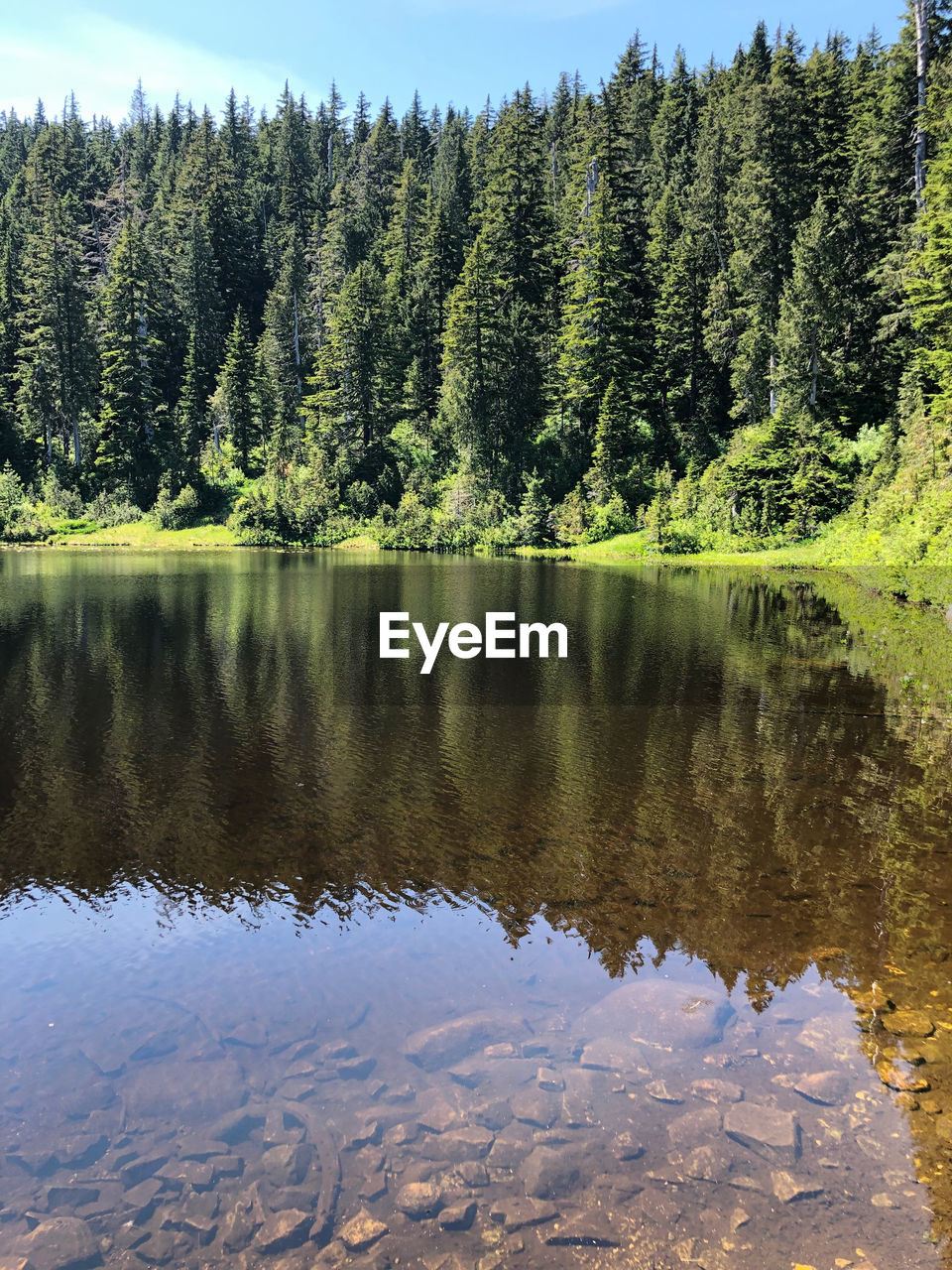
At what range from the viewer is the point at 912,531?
127 feet

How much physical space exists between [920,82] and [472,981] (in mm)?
64583

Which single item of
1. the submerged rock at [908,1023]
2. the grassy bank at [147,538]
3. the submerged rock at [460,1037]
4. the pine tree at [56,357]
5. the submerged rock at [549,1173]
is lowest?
the submerged rock at [549,1173]

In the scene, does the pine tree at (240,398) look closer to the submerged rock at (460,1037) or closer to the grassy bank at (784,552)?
the grassy bank at (784,552)

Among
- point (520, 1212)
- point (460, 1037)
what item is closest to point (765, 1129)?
point (520, 1212)

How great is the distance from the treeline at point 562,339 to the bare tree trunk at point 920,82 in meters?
0.24

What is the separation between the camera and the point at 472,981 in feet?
27.0

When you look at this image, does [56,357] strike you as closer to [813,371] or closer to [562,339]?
[562,339]

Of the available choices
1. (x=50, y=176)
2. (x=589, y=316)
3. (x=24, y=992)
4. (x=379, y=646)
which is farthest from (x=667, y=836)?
(x=50, y=176)

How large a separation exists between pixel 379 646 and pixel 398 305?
6688cm

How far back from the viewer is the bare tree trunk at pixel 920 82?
164ft

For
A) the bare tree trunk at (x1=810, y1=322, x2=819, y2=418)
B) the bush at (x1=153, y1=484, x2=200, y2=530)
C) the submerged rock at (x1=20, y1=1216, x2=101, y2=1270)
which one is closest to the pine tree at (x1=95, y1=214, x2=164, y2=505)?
the bush at (x1=153, y1=484, x2=200, y2=530)

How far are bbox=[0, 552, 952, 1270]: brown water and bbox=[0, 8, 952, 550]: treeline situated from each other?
33602mm

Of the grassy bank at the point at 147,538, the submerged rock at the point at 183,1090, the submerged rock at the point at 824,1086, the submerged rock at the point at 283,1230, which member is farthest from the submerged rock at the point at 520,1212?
the grassy bank at the point at 147,538

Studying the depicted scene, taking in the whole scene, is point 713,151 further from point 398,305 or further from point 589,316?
point 398,305
